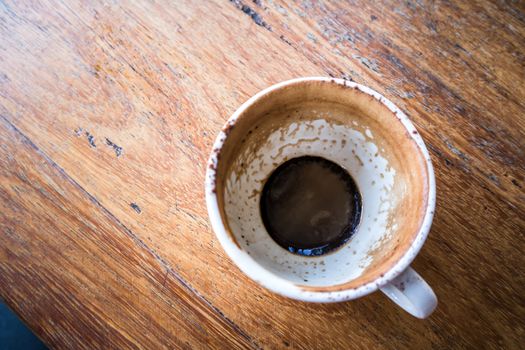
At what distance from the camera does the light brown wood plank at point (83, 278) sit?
2.11 ft

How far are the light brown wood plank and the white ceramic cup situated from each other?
20 cm

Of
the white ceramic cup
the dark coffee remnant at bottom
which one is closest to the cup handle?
the white ceramic cup

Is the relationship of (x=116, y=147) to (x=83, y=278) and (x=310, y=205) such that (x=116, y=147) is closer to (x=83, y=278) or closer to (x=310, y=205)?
(x=83, y=278)

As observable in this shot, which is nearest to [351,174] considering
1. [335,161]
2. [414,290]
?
[335,161]

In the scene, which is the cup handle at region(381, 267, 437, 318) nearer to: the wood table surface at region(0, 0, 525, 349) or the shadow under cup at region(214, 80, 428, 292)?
the shadow under cup at region(214, 80, 428, 292)

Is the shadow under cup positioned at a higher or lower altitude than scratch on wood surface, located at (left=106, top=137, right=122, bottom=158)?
higher

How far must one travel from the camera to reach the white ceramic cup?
443 mm

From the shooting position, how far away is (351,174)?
2.03ft

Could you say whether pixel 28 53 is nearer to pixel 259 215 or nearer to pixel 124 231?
pixel 124 231

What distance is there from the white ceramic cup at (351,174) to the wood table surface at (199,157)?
121mm

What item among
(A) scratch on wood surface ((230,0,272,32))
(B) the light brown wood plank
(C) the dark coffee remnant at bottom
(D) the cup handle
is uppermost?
(A) scratch on wood surface ((230,0,272,32))

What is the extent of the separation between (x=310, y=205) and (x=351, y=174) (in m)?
0.08

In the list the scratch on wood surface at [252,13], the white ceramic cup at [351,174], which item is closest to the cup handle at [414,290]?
the white ceramic cup at [351,174]

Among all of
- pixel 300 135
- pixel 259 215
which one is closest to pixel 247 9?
pixel 300 135
